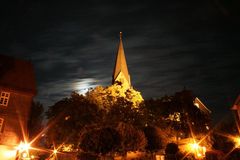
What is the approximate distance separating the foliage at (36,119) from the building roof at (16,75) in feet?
73.7

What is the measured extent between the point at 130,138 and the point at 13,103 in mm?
15320

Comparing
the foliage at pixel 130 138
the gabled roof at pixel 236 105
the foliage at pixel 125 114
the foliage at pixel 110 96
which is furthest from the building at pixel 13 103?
the gabled roof at pixel 236 105

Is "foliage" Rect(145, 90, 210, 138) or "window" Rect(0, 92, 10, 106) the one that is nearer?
"window" Rect(0, 92, 10, 106)

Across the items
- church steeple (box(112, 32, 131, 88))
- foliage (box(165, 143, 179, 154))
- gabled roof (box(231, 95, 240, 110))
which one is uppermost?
church steeple (box(112, 32, 131, 88))

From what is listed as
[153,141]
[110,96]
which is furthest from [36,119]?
[153,141]

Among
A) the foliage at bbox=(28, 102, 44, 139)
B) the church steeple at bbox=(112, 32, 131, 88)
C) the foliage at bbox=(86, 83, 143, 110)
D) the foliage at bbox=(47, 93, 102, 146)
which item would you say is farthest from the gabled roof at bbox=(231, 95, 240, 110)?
the foliage at bbox=(28, 102, 44, 139)

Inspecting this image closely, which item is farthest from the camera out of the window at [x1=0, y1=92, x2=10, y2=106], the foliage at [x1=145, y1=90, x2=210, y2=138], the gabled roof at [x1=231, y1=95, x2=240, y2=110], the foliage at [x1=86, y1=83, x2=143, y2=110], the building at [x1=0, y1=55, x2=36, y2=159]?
the foliage at [x1=145, y1=90, x2=210, y2=138]

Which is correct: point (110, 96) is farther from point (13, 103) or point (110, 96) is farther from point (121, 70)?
point (121, 70)

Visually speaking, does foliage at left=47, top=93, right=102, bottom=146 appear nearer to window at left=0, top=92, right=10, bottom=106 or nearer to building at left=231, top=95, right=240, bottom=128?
window at left=0, top=92, right=10, bottom=106

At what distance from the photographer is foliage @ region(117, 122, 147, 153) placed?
3025cm

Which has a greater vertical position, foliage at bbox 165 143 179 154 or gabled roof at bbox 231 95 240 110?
gabled roof at bbox 231 95 240 110

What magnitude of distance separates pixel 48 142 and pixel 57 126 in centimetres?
371

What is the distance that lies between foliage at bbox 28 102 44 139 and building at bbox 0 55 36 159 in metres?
24.2

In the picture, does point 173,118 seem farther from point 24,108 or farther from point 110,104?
point 24,108
